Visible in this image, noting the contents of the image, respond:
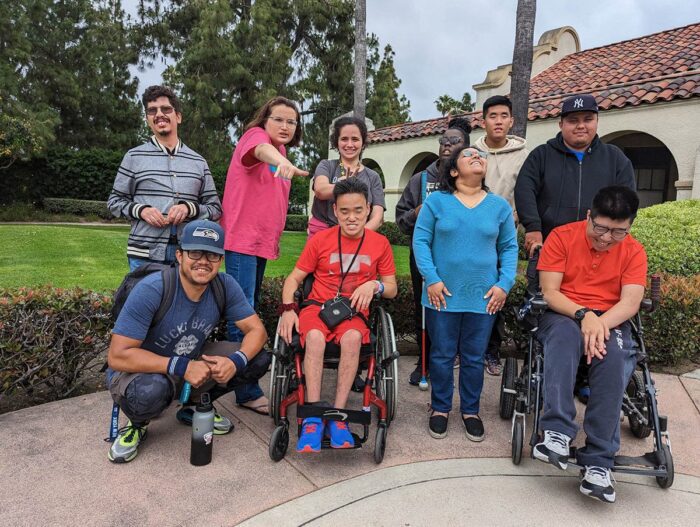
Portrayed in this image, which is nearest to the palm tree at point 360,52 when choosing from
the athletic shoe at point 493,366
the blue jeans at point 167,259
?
the athletic shoe at point 493,366

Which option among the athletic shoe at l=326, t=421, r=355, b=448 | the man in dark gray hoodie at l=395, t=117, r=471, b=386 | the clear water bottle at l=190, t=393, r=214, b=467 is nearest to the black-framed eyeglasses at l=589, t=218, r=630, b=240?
the man in dark gray hoodie at l=395, t=117, r=471, b=386

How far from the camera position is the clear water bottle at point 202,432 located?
2.42 meters

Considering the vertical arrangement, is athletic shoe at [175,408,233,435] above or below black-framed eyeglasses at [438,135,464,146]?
below

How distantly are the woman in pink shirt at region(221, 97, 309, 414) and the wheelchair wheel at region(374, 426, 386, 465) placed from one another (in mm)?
828

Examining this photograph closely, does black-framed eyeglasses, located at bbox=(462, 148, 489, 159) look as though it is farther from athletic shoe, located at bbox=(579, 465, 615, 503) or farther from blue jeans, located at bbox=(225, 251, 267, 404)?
athletic shoe, located at bbox=(579, 465, 615, 503)

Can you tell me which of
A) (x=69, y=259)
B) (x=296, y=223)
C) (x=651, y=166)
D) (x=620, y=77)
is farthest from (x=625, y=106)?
(x=296, y=223)

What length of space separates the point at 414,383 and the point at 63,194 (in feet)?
69.1

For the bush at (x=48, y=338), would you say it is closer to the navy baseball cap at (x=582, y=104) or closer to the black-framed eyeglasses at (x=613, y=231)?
the black-framed eyeglasses at (x=613, y=231)

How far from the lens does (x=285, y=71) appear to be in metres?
18.5

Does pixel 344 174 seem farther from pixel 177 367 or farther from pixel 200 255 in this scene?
pixel 177 367

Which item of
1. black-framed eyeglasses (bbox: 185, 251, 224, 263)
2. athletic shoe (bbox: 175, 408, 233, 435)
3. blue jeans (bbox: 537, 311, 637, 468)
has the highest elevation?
black-framed eyeglasses (bbox: 185, 251, 224, 263)

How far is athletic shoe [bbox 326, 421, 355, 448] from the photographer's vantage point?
7.92 feet

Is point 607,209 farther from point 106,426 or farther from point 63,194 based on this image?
point 63,194

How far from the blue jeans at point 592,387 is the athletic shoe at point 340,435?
0.90m
